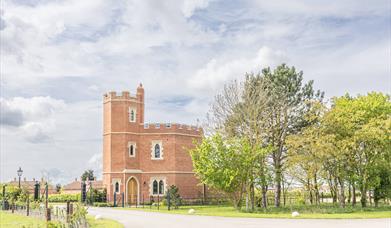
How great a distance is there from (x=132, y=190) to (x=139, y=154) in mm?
3332

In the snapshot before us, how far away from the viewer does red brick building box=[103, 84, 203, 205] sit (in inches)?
1716

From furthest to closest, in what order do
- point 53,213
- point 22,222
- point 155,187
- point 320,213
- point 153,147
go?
point 153,147, point 155,187, point 320,213, point 53,213, point 22,222

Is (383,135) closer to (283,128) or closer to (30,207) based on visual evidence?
(283,128)

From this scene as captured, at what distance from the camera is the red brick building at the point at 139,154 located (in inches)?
1716

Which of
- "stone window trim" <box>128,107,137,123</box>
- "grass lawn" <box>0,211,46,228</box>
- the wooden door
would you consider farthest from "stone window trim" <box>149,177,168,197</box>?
"grass lawn" <box>0,211,46,228</box>

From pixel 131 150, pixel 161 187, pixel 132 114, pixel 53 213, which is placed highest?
pixel 132 114

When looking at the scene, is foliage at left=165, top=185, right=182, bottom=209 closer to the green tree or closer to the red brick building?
the red brick building

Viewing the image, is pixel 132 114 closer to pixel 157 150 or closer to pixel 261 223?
pixel 157 150

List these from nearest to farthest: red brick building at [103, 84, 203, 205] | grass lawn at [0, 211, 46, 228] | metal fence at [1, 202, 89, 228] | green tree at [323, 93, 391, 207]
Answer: metal fence at [1, 202, 89, 228] → grass lawn at [0, 211, 46, 228] → green tree at [323, 93, 391, 207] → red brick building at [103, 84, 203, 205]

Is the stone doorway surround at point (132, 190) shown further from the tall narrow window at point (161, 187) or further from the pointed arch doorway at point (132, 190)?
the tall narrow window at point (161, 187)

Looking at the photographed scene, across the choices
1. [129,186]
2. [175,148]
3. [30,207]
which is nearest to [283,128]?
[175,148]

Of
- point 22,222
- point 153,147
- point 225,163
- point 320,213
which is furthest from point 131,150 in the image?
point 22,222

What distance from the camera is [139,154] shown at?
44.9m

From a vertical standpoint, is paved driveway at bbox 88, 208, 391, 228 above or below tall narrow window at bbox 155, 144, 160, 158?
below
